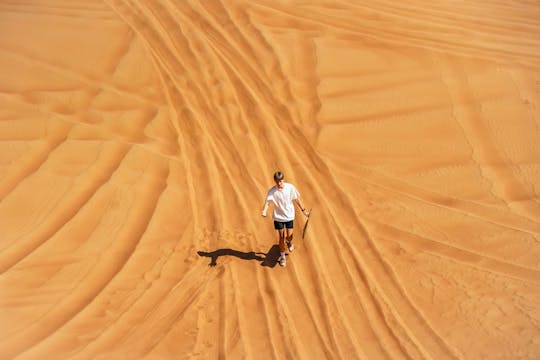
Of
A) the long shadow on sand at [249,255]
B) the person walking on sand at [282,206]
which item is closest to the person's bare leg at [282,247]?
the person walking on sand at [282,206]

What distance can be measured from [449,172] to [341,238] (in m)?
1.88

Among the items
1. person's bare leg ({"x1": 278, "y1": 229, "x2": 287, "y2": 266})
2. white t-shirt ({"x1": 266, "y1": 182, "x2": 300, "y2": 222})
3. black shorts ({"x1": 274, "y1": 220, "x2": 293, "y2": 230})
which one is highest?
white t-shirt ({"x1": 266, "y1": 182, "x2": 300, "y2": 222})

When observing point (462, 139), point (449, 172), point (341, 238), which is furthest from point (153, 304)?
point (462, 139)

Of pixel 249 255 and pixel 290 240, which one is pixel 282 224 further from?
pixel 249 255

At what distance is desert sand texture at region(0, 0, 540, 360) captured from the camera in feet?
16.4

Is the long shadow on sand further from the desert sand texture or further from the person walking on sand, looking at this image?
the person walking on sand

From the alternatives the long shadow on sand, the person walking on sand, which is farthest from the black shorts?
the long shadow on sand

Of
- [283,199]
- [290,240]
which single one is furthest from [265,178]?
[283,199]

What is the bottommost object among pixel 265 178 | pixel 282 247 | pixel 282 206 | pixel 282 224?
pixel 282 247

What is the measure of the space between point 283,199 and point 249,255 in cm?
84

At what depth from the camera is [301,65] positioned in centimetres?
885

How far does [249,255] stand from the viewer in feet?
19.4

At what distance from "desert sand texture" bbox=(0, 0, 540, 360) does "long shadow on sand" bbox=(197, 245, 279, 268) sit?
0.02 metres

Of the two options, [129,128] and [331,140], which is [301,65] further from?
[129,128]
